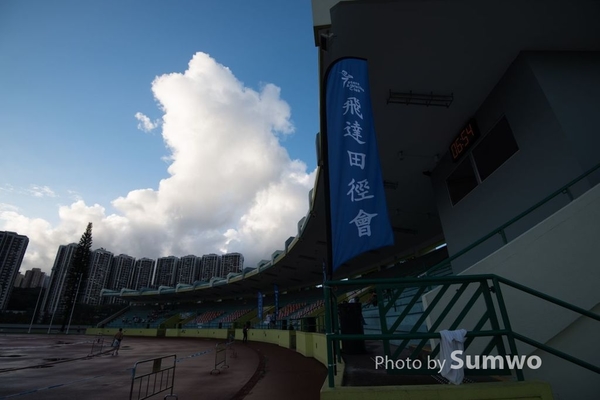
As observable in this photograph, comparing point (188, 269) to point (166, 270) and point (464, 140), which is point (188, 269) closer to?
point (166, 270)

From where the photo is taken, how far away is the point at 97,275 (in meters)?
76.3

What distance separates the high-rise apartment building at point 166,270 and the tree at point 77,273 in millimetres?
29734

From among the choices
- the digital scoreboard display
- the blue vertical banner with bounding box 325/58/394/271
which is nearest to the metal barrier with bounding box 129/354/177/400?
the blue vertical banner with bounding box 325/58/394/271

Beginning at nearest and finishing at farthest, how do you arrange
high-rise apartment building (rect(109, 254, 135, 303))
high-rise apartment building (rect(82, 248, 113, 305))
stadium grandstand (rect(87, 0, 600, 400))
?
stadium grandstand (rect(87, 0, 600, 400)) → high-rise apartment building (rect(82, 248, 113, 305)) → high-rise apartment building (rect(109, 254, 135, 303))

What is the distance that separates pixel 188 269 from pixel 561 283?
94715mm

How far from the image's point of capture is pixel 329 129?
4.50m

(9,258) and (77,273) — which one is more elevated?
(9,258)

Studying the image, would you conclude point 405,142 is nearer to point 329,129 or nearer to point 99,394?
point 329,129

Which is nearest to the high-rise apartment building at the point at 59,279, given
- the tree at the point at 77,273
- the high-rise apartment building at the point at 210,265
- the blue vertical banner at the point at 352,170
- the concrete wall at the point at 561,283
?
the tree at the point at 77,273

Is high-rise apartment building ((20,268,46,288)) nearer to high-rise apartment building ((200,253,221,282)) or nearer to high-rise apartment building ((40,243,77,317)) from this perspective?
high-rise apartment building ((40,243,77,317))

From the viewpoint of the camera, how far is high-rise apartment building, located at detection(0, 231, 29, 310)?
6109 centimetres

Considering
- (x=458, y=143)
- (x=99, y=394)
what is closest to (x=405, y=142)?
(x=458, y=143)

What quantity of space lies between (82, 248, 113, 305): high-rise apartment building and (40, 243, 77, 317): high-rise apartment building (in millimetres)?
6046

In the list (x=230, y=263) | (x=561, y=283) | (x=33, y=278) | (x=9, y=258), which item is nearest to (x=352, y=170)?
(x=561, y=283)
